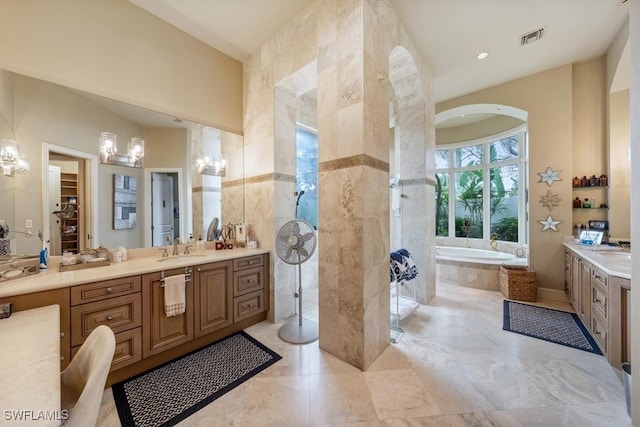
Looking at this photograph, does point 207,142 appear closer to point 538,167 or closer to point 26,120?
point 26,120

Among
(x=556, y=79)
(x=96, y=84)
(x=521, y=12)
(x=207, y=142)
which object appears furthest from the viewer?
(x=556, y=79)

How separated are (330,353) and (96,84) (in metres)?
3.23

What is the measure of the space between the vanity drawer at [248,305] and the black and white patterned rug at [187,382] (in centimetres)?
28

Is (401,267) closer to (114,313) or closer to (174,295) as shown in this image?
(174,295)

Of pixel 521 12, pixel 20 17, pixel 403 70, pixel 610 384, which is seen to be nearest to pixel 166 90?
pixel 20 17

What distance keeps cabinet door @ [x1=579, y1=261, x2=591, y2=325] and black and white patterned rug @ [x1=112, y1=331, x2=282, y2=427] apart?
3.18m

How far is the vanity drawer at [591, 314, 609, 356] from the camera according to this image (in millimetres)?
2104

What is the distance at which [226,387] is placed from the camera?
5.95 feet

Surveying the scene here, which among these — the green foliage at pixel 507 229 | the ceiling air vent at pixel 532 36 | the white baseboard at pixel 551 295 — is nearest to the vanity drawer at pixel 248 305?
the white baseboard at pixel 551 295

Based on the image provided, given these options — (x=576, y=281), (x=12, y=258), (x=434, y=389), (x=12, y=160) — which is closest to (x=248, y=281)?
(x=12, y=258)

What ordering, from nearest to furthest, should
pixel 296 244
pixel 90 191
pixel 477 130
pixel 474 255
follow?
1. pixel 90 191
2. pixel 296 244
3. pixel 474 255
4. pixel 477 130

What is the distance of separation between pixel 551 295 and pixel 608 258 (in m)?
1.46

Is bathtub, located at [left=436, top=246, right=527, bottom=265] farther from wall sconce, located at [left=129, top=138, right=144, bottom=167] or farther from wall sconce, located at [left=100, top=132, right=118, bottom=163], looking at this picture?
wall sconce, located at [left=100, top=132, right=118, bottom=163]

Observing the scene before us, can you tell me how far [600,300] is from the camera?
2223 millimetres
